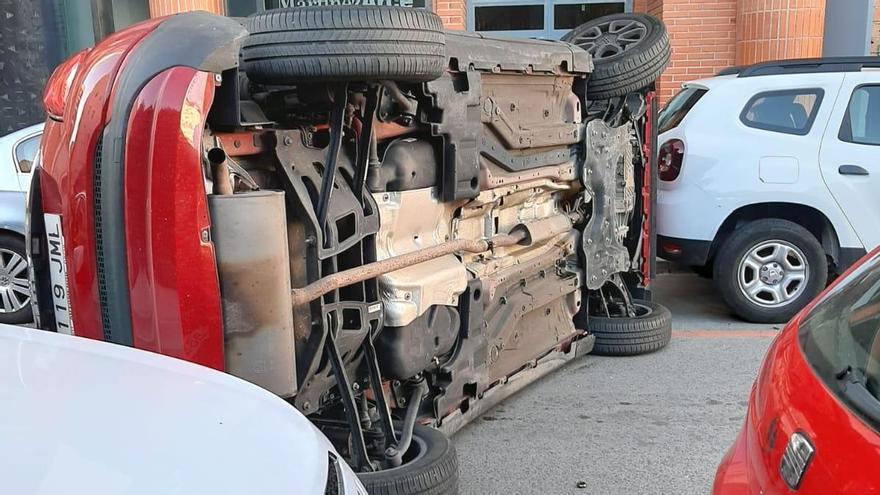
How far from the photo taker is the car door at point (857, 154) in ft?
20.1

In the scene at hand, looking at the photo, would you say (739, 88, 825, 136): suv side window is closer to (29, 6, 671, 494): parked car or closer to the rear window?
the rear window

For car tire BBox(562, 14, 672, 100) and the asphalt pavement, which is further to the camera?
car tire BBox(562, 14, 672, 100)

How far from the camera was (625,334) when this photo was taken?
540 cm

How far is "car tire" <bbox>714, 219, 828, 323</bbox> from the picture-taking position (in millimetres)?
6246

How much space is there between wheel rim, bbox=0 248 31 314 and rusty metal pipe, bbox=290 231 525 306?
468 centimetres

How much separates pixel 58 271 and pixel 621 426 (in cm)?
291

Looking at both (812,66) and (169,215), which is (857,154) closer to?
(812,66)

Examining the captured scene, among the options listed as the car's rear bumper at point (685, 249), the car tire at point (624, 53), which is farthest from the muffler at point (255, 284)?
the car's rear bumper at point (685, 249)

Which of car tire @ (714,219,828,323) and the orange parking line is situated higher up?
car tire @ (714,219,828,323)

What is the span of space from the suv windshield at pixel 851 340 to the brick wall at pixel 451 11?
9.28 metres

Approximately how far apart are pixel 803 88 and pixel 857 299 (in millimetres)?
4915

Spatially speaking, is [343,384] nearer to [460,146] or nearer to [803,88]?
[460,146]

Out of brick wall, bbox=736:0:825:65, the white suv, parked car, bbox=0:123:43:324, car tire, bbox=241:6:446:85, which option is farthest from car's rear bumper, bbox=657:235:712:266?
parked car, bbox=0:123:43:324

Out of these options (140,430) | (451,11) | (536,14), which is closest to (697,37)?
(536,14)
